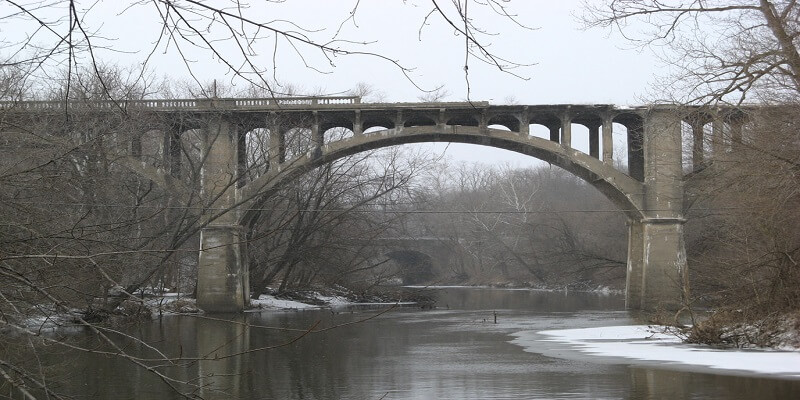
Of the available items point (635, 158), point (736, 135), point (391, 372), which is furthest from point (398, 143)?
point (391, 372)

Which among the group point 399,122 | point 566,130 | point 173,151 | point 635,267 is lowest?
point 635,267

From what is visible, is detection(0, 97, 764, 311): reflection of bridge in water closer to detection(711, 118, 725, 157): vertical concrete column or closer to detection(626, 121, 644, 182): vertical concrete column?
detection(626, 121, 644, 182): vertical concrete column

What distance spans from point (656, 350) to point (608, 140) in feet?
61.9

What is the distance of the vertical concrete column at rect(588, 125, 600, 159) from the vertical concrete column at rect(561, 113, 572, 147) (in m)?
1.65

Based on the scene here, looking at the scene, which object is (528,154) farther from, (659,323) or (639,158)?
(659,323)

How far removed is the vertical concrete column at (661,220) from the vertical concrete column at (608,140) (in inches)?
50.2

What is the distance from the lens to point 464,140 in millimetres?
36562

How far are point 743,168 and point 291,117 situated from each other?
2226 centimetres

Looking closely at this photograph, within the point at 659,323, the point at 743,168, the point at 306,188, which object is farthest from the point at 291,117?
the point at 743,168

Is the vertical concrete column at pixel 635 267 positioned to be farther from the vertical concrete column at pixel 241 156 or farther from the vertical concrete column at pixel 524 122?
the vertical concrete column at pixel 241 156

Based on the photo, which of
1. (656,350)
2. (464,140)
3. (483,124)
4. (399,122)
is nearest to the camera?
(656,350)

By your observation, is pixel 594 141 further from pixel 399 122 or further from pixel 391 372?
pixel 391 372

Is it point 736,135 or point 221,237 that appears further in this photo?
point 221,237

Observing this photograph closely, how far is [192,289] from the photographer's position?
39625 millimetres
